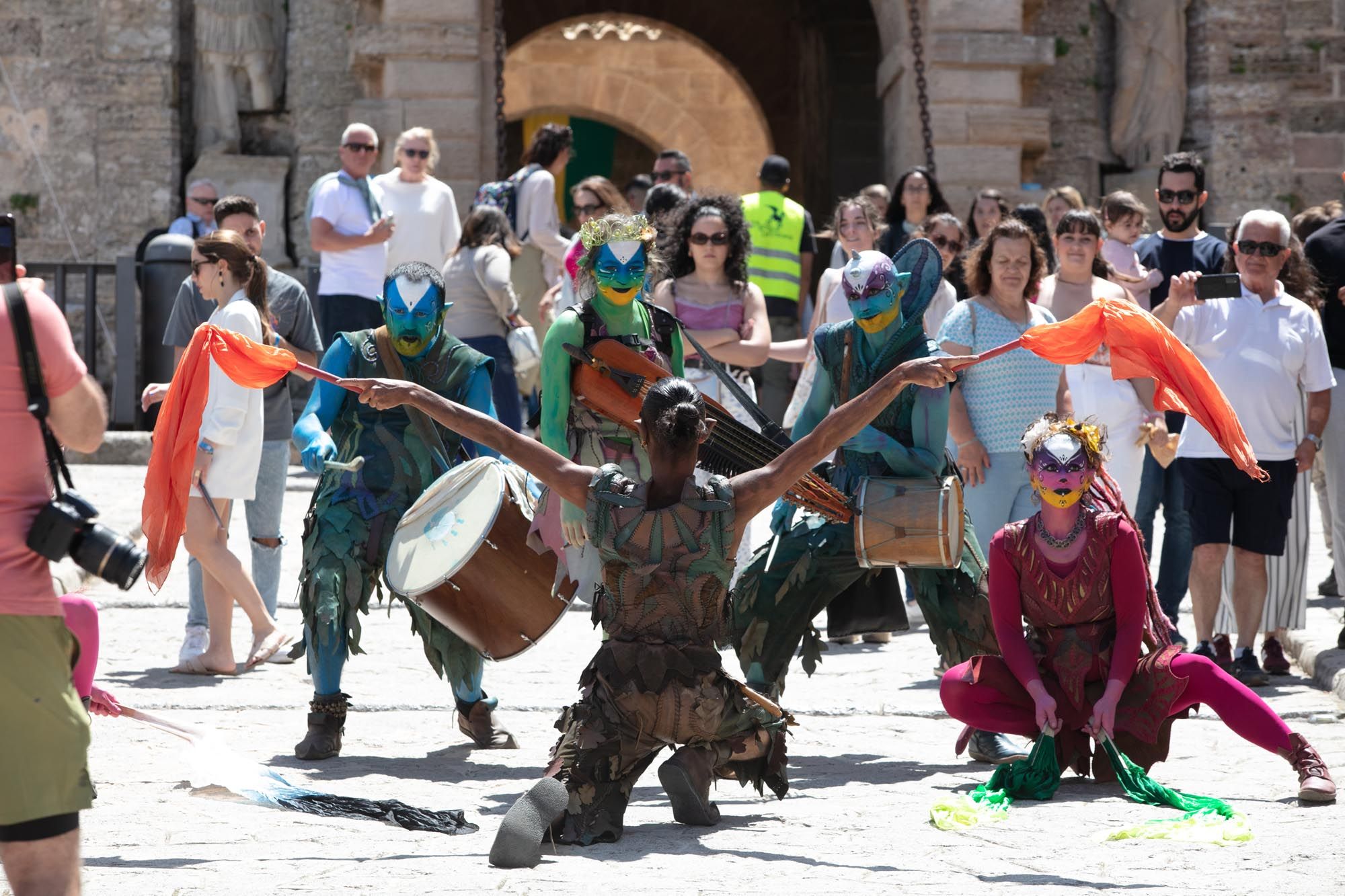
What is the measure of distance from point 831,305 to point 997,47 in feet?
19.3

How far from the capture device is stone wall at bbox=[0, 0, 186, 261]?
15477mm

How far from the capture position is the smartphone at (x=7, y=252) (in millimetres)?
4312

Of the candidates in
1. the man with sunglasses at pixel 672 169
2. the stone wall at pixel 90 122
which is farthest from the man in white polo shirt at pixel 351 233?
the stone wall at pixel 90 122

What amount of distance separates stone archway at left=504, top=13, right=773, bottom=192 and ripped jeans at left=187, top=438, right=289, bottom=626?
2047 cm

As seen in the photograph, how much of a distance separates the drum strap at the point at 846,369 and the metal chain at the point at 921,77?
7.35 m

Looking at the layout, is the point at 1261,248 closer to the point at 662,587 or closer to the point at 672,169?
the point at 662,587

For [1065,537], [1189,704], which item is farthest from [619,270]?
[1189,704]

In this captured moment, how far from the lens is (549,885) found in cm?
459

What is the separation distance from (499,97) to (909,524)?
8429 mm

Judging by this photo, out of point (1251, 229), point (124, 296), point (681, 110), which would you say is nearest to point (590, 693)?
point (1251, 229)

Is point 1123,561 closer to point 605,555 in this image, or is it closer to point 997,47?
point 605,555

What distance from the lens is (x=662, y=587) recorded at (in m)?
5.27

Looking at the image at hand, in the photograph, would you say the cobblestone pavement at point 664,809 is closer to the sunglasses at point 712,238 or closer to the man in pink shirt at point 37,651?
the man in pink shirt at point 37,651

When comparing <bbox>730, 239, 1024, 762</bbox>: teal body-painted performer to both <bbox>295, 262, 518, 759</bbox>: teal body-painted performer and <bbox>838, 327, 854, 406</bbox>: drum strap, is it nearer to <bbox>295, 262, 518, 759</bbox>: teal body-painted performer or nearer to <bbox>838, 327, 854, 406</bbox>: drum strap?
<bbox>838, 327, 854, 406</bbox>: drum strap
